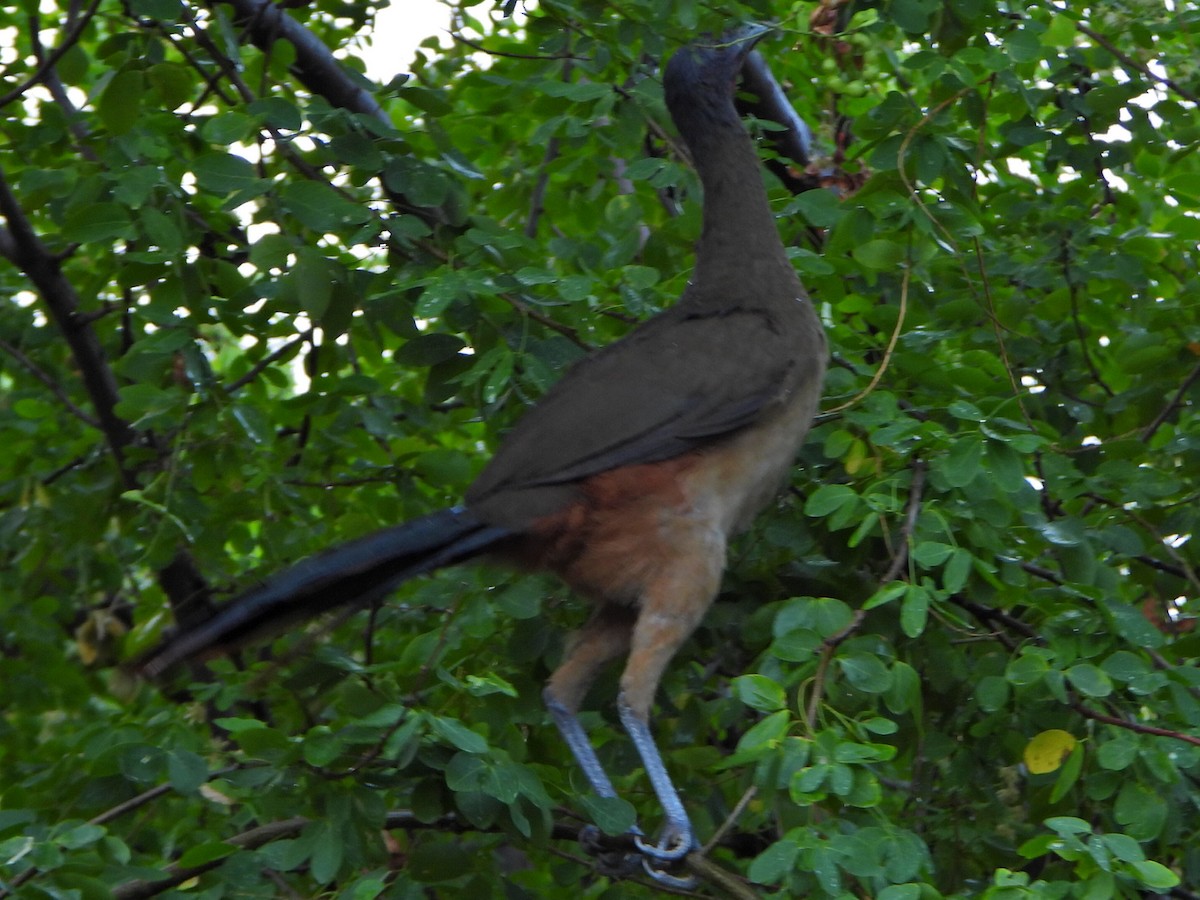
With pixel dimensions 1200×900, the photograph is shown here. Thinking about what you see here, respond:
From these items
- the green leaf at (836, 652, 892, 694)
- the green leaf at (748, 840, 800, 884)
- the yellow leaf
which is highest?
the green leaf at (836, 652, 892, 694)

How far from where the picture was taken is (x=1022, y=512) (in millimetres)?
3082

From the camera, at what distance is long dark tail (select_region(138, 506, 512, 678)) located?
2947 millimetres

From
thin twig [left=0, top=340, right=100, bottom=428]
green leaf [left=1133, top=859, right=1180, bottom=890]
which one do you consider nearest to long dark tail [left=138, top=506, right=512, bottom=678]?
green leaf [left=1133, top=859, right=1180, bottom=890]

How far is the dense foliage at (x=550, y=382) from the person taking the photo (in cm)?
271

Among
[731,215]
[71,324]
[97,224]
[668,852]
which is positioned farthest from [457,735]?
[71,324]

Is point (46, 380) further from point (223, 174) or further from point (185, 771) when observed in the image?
point (185, 771)

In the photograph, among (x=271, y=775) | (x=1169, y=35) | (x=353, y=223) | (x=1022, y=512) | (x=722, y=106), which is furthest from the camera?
(x=722, y=106)

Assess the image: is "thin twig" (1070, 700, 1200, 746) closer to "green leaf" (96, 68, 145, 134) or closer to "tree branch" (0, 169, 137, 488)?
"green leaf" (96, 68, 145, 134)

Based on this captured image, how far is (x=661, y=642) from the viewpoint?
3.32 meters

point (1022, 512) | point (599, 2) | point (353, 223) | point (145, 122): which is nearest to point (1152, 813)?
point (1022, 512)

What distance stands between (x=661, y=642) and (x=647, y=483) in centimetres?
36

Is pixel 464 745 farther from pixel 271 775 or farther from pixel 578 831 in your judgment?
pixel 578 831

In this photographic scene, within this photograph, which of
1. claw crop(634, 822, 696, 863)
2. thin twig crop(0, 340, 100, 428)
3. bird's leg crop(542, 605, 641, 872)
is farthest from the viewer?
thin twig crop(0, 340, 100, 428)

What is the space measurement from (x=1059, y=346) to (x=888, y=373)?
0.84m
